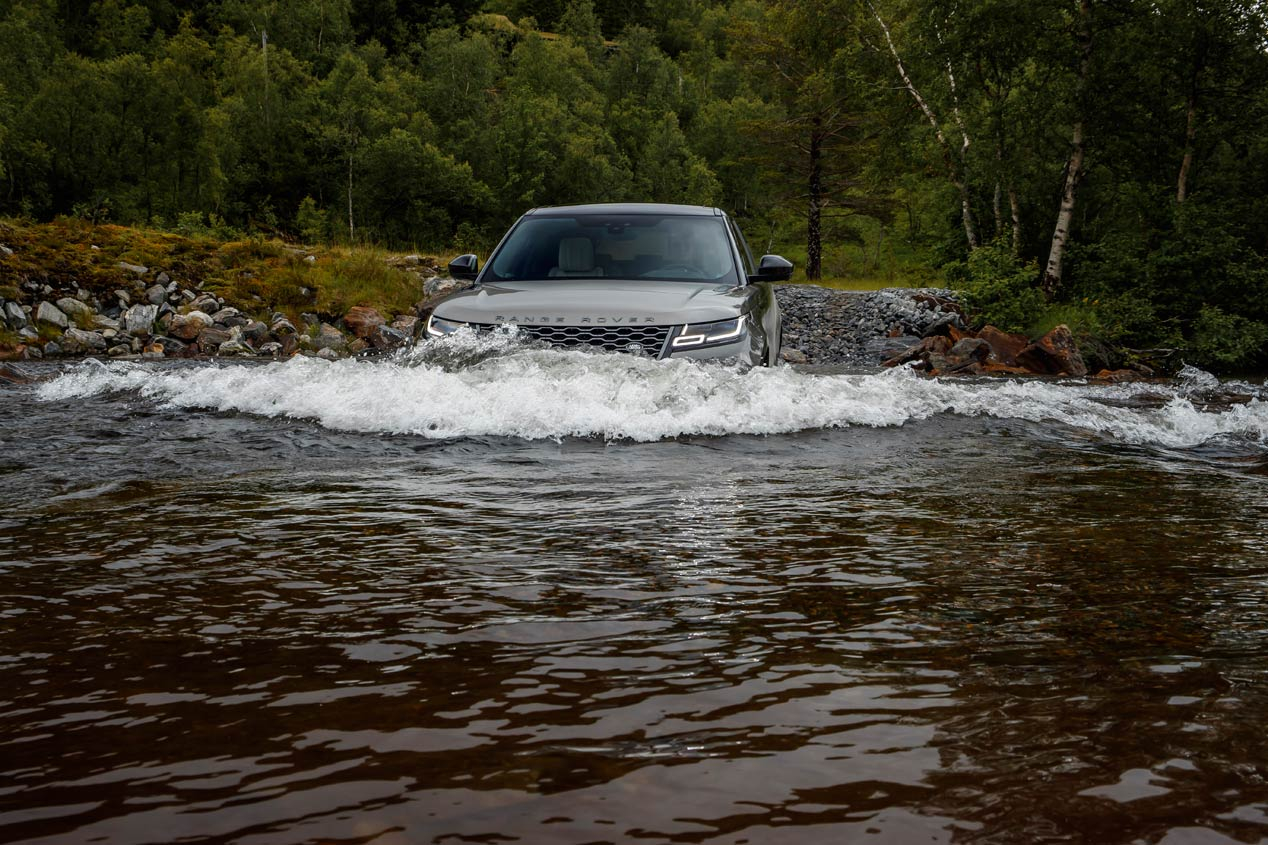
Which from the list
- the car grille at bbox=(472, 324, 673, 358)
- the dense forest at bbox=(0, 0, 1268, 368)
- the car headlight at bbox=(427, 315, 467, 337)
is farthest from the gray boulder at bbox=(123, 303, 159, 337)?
the car grille at bbox=(472, 324, 673, 358)

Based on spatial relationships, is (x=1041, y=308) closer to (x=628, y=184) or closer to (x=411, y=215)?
(x=411, y=215)

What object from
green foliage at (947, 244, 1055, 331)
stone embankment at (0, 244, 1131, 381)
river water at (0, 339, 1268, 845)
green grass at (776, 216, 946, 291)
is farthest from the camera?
green grass at (776, 216, 946, 291)

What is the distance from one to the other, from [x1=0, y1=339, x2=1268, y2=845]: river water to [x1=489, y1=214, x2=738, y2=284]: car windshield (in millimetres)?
3401

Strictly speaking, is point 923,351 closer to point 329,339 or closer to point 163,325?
point 329,339

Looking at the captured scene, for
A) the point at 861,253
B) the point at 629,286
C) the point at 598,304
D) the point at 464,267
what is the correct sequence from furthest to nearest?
the point at 861,253, the point at 464,267, the point at 629,286, the point at 598,304

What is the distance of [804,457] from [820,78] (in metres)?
36.2

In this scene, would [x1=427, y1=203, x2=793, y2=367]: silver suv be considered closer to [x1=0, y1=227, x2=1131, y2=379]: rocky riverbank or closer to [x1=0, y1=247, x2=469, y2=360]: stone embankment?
[x1=0, y1=227, x2=1131, y2=379]: rocky riverbank

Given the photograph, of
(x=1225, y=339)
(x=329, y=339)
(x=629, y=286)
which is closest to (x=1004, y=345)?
(x=1225, y=339)

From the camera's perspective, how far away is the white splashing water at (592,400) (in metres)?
5.99

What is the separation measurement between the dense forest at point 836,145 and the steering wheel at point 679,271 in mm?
14075

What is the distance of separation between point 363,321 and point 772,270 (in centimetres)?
1170

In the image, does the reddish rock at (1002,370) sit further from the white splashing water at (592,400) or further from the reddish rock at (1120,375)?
the white splashing water at (592,400)

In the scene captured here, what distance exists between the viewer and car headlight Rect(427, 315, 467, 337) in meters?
7.01

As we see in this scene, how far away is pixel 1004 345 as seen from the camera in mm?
16750
